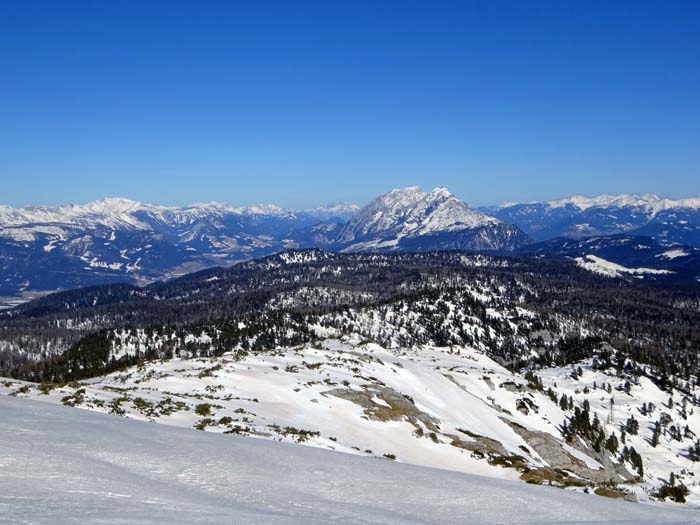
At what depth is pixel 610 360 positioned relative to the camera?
7554 inches

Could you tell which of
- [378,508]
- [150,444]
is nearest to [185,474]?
[150,444]

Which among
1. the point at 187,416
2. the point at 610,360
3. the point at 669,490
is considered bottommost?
the point at 610,360

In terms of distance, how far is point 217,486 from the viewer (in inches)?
555

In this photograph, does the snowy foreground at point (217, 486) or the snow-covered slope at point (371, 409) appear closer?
the snowy foreground at point (217, 486)

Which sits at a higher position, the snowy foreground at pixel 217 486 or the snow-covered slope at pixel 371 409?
the snowy foreground at pixel 217 486

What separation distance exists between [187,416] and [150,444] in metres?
16.4

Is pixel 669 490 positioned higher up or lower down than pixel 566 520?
lower down

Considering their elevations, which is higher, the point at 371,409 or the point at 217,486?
the point at 217,486

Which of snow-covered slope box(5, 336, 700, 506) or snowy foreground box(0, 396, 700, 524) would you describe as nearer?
snowy foreground box(0, 396, 700, 524)

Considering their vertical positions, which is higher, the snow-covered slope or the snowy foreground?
the snowy foreground

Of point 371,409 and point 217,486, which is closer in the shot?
point 217,486

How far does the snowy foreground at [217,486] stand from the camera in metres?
11.1

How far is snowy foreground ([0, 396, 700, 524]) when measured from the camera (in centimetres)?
1108

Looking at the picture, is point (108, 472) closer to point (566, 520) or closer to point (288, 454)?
point (288, 454)
